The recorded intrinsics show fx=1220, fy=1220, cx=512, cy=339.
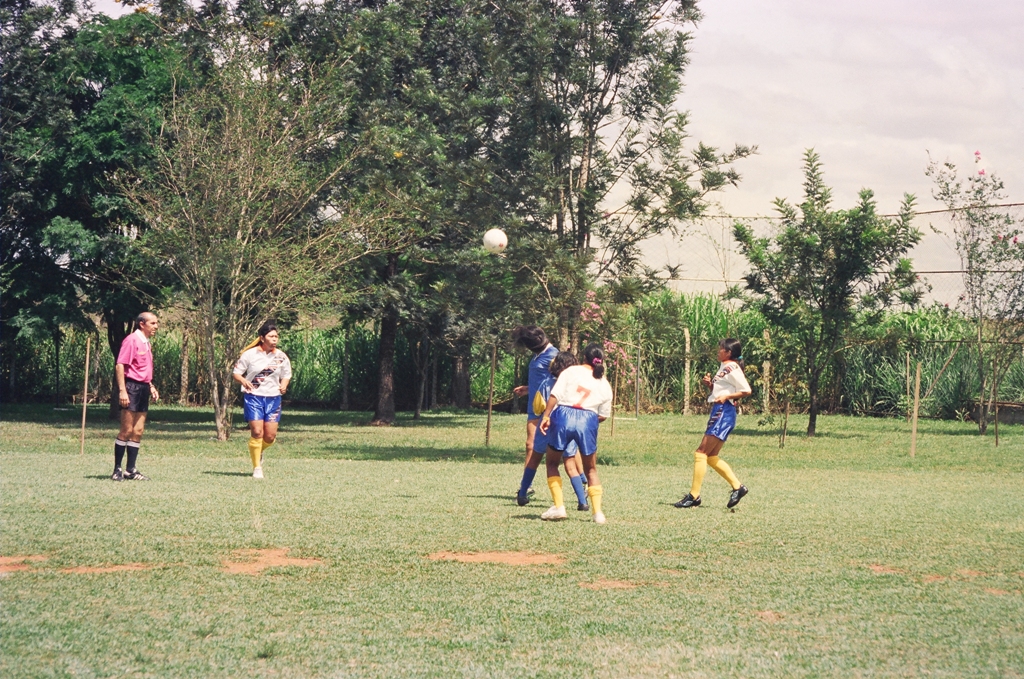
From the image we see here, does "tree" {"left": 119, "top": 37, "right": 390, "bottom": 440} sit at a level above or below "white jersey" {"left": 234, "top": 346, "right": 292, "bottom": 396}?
above

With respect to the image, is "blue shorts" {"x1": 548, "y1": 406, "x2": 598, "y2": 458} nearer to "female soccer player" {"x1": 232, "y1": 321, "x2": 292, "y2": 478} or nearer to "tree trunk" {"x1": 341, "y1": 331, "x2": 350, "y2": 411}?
"female soccer player" {"x1": 232, "y1": 321, "x2": 292, "y2": 478}

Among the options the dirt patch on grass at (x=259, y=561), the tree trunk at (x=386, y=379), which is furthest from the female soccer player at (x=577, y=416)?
the tree trunk at (x=386, y=379)

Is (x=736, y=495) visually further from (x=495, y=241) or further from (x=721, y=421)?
(x=495, y=241)

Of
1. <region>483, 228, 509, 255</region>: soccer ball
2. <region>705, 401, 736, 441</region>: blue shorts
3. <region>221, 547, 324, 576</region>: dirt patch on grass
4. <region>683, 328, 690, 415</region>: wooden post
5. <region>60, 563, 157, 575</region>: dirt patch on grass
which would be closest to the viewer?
<region>60, 563, 157, 575</region>: dirt patch on grass

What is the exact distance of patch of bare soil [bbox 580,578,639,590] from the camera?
316 inches

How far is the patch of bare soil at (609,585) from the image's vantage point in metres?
8.02

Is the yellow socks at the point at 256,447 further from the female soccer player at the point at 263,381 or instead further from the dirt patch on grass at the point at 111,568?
the dirt patch on grass at the point at 111,568

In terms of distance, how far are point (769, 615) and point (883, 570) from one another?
2.04 meters

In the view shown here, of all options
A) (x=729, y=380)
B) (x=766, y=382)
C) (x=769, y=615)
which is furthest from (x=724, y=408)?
(x=766, y=382)

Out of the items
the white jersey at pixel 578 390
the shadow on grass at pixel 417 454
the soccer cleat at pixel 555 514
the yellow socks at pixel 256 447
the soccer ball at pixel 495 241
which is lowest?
the shadow on grass at pixel 417 454

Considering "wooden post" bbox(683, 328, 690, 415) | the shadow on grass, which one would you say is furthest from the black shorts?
"wooden post" bbox(683, 328, 690, 415)

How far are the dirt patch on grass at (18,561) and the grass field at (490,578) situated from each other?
0.02 metres

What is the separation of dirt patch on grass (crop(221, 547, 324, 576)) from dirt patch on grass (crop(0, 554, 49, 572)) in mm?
1292

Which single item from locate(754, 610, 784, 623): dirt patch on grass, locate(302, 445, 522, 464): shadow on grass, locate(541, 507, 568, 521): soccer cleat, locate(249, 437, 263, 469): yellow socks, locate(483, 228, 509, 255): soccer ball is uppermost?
locate(483, 228, 509, 255): soccer ball
